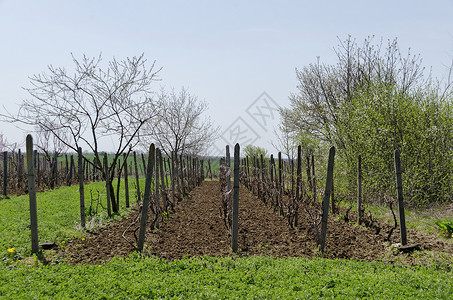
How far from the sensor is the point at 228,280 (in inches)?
184

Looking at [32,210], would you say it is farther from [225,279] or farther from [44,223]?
[225,279]

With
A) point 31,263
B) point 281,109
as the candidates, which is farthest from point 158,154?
point 281,109

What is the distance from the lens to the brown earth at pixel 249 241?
6.38 meters

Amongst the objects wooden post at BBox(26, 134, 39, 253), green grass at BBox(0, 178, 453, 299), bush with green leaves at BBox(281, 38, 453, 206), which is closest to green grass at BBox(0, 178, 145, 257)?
wooden post at BBox(26, 134, 39, 253)

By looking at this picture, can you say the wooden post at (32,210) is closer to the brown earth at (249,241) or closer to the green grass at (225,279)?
the green grass at (225,279)

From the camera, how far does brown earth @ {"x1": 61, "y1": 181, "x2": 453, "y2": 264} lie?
6.38 meters

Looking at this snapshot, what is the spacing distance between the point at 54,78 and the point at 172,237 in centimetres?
708

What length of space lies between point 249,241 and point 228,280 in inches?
107

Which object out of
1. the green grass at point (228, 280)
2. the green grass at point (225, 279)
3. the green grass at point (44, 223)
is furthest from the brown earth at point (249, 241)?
the green grass at point (228, 280)

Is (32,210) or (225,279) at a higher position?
(32,210)

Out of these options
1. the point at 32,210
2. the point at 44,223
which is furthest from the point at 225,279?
the point at 44,223

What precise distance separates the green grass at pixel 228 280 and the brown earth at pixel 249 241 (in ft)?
2.93

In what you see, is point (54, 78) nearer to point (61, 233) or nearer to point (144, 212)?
point (61, 233)

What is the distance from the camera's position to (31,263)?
583 centimetres
